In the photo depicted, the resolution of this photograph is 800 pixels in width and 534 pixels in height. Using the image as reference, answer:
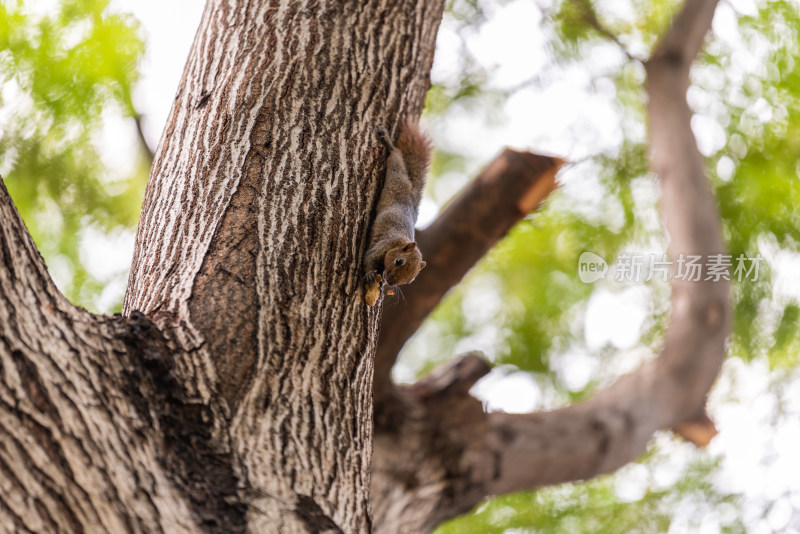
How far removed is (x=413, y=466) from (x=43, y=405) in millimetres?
2474

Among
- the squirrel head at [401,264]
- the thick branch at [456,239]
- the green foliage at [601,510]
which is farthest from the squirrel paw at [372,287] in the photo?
the green foliage at [601,510]

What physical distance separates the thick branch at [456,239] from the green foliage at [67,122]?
270 centimetres

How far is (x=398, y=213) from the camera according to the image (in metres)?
2.89

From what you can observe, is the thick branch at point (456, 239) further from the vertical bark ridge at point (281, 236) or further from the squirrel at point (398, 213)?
the vertical bark ridge at point (281, 236)

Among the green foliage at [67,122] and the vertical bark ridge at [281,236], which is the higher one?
the green foliage at [67,122]

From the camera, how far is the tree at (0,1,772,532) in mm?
1708

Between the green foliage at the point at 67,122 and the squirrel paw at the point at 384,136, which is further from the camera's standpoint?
the green foliage at the point at 67,122

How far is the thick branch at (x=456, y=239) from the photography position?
3840 mm

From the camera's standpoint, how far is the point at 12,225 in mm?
1826

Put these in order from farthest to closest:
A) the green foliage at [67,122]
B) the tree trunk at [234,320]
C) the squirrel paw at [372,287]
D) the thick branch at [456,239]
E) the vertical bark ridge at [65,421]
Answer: the green foliage at [67,122] < the thick branch at [456,239] < the squirrel paw at [372,287] < the tree trunk at [234,320] < the vertical bark ridge at [65,421]

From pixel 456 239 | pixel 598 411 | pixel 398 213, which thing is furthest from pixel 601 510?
pixel 398 213

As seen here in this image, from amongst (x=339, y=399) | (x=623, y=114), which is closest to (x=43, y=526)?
(x=339, y=399)

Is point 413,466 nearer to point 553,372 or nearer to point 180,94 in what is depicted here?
point 180,94

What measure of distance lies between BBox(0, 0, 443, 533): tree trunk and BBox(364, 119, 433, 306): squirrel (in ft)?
0.24
